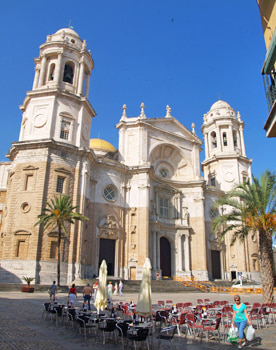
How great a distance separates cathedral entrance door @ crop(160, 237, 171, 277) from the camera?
3728 cm

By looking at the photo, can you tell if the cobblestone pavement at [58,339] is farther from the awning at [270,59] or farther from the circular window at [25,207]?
the circular window at [25,207]

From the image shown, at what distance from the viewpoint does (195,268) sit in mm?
38125

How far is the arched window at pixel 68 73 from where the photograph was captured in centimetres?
3538

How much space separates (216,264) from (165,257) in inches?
305

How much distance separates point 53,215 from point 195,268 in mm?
21283

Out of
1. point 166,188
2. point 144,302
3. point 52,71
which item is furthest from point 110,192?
point 144,302

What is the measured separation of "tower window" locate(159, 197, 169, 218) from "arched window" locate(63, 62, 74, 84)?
17888 mm

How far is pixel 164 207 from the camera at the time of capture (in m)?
39.1

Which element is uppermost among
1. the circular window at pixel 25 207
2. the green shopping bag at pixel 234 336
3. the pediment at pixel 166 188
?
the pediment at pixel 166 188

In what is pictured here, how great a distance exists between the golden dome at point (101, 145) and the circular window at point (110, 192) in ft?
51.6

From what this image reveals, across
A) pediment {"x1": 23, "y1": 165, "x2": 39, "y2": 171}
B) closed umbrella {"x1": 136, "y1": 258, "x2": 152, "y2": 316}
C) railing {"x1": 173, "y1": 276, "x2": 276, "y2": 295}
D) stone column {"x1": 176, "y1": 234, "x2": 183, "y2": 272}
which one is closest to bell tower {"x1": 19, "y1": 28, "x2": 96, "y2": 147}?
pediment {"x1": 23, "y1": 165, "x2": 39, "y2": 171}

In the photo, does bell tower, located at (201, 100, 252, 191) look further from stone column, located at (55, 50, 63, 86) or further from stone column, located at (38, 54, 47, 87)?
stone column, located at (38, 54, 47, 87)

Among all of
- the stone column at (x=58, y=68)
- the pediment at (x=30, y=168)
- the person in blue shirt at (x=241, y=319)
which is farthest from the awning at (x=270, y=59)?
the stone column at (x=58, y=68)

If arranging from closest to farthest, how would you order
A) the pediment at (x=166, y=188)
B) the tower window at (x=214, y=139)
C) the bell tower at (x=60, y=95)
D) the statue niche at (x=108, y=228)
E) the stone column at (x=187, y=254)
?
the bell tower at (x=60, y=95) < the statue niche at (x=108, y=228) < the stone column at (x=187, y=254) < the pediment at (x=166, y=188) < the tower window at (x=214, y=139)
